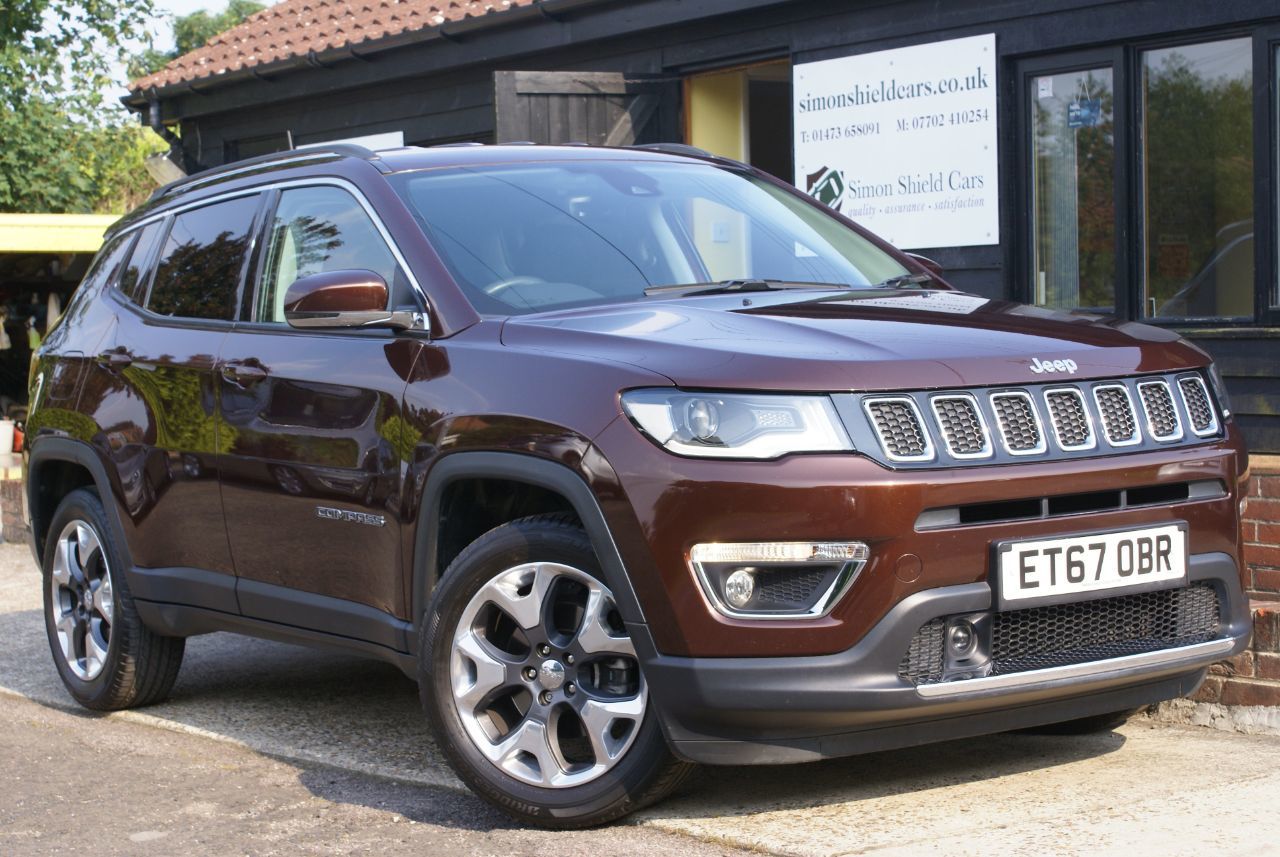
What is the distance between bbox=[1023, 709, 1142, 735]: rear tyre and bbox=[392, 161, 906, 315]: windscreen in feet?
4.76

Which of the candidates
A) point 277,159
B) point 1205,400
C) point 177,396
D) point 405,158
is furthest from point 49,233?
point 1205,400

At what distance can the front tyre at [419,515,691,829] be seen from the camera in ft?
13.9

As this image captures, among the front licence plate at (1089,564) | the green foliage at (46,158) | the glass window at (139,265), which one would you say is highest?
the green foliage at (46,158)

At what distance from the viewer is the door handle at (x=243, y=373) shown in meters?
5.37

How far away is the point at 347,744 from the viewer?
567 cm

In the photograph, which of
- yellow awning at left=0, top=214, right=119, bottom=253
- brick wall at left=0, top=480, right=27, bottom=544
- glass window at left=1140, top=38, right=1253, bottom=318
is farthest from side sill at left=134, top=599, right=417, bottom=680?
yellow awning at left=0, top=214, right=119, bottom=253

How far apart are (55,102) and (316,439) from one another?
19.5 metres

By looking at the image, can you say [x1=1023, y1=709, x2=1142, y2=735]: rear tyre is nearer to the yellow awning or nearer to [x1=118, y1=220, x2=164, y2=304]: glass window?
[x1=118, y1=220, x2=164, y2=304]: glass window

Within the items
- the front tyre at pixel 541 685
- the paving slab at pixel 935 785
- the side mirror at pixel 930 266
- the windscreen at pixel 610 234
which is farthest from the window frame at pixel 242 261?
the side mirror at pixel 930 266

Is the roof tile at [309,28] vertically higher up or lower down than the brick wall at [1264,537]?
higher up

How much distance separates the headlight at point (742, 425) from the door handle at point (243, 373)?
176 cm

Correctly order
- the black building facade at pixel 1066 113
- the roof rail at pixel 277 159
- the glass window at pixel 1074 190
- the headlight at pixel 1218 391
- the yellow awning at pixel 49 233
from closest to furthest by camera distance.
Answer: the headlight at pixel 1218 391
the roof rail at pixel 277 159
the black building facade at pixel 1066 113
the glass window at pixel 1074 190
the yellow awning at pixel 49 233

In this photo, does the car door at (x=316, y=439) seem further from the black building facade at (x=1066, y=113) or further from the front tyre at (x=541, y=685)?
the black building facade at (x=1066, y=113)

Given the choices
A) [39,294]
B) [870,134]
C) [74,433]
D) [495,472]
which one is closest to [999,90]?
[870,134]
